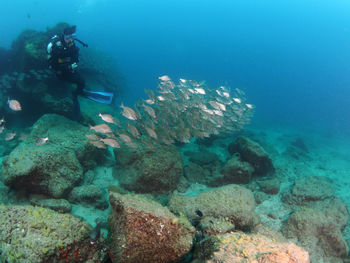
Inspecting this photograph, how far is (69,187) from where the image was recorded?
528 centimetres

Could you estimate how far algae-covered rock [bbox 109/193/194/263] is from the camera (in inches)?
99.4

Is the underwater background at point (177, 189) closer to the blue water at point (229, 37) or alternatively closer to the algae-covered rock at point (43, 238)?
the algae-covered rock at point (43, 238)

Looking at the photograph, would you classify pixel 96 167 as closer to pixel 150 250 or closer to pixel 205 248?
pixel 150 250

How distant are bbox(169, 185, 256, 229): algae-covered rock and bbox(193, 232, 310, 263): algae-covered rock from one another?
4.49 ft

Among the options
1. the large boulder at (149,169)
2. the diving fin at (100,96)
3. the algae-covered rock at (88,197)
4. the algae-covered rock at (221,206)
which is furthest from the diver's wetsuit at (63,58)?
the algae-covered rock at (221,206)

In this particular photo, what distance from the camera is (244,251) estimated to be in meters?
2.31

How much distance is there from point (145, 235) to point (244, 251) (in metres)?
1.30

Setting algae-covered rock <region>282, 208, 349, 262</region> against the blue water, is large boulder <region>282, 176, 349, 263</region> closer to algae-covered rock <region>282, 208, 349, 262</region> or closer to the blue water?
algae-covered rock <region>282, 208, 349, 262</region>

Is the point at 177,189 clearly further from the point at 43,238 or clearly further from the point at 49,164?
the point at 43,238

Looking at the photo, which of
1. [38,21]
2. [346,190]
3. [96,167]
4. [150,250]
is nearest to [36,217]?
[150,250]

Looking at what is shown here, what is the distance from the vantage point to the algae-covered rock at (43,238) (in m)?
2.39

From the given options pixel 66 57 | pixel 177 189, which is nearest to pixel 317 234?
pixel 177 189

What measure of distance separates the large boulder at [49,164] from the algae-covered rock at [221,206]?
128 inches

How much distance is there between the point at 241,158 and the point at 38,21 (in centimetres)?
11370
